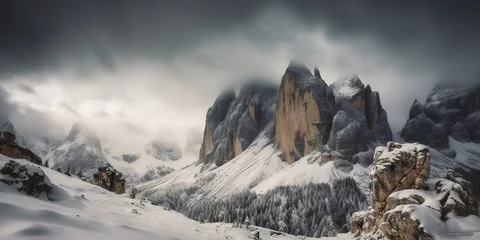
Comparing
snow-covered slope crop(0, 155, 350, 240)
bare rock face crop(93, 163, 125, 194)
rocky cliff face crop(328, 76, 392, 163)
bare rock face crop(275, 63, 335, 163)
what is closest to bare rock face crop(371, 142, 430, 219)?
snow-covered slope crop(0, 155, 350, 240)

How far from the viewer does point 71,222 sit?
11.5m

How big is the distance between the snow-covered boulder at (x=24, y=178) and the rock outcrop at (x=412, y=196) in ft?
83.0

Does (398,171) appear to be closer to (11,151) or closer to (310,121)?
(11,151)

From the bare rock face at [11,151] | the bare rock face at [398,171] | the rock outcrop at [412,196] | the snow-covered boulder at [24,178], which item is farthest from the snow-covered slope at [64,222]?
the bare rock face at [11,151]

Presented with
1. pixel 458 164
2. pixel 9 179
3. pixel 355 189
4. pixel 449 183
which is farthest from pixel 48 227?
pixel 458 164

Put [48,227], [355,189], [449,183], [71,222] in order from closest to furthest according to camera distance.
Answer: [48,227] < [71,222] < [449,183] < [355,189]

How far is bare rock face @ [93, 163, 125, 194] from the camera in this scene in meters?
42.5

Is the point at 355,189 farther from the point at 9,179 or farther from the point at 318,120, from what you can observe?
the point at 9,179

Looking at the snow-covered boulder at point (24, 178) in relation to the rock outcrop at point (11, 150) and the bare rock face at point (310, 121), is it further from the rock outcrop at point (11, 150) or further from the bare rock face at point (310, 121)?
the bare rock face at point (310, 121)

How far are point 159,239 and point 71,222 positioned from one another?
3577 mm

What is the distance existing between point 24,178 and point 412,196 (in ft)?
96.8

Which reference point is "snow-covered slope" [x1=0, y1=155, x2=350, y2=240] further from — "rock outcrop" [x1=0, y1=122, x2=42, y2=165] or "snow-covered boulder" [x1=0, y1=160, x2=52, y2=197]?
"rock outcrop" [x1=0, y1=122, x2=42, y2=165]

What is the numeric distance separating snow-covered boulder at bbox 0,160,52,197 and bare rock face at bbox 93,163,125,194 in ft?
97.3

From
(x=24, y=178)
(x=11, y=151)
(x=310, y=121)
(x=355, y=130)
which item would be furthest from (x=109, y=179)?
(x=310, y=121)
